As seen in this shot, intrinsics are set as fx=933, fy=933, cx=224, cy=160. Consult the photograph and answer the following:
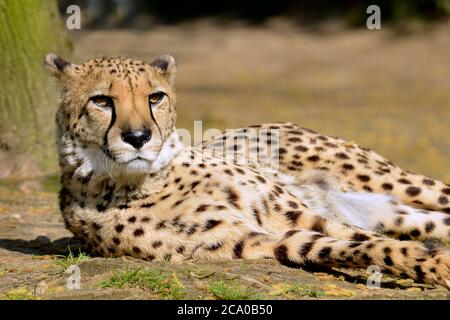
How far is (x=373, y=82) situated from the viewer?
1611 centimetres

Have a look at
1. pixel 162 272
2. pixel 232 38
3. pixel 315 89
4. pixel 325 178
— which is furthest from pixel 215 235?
pixel 232 38

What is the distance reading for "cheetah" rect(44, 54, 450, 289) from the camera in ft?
14.7

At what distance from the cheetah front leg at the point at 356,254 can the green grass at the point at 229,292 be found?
0.54 m

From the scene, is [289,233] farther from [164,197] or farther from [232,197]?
[164,197]

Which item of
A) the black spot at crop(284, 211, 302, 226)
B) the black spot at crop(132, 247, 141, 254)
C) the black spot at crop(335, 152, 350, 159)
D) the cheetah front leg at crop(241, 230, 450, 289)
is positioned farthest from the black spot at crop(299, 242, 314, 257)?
the black spot at crop(335, 152, 350, 159)

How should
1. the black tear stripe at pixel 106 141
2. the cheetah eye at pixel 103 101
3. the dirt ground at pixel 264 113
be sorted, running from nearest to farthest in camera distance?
the dirt ground at pixel 264 113 → the black tear stripe at pixel 106 141 → the cheetah eye at pixel 103 101

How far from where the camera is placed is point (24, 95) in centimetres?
784

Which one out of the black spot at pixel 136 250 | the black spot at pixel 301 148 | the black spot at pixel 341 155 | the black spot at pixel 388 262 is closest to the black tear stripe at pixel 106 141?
the black spot at pixel 136 250

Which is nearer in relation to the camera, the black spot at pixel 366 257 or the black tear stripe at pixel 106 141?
the black spot at pixel 366 257

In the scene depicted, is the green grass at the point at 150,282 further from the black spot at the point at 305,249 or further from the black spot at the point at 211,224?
the black spot at the point at 305,249

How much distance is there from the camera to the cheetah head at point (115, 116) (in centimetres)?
454

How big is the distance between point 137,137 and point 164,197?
0.49 m

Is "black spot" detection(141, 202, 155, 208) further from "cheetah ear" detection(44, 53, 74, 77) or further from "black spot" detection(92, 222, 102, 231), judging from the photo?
"cheetah ear" detection(44, 53, 74, 77)

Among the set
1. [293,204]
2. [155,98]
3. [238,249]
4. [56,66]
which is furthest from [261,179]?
[56,66]
